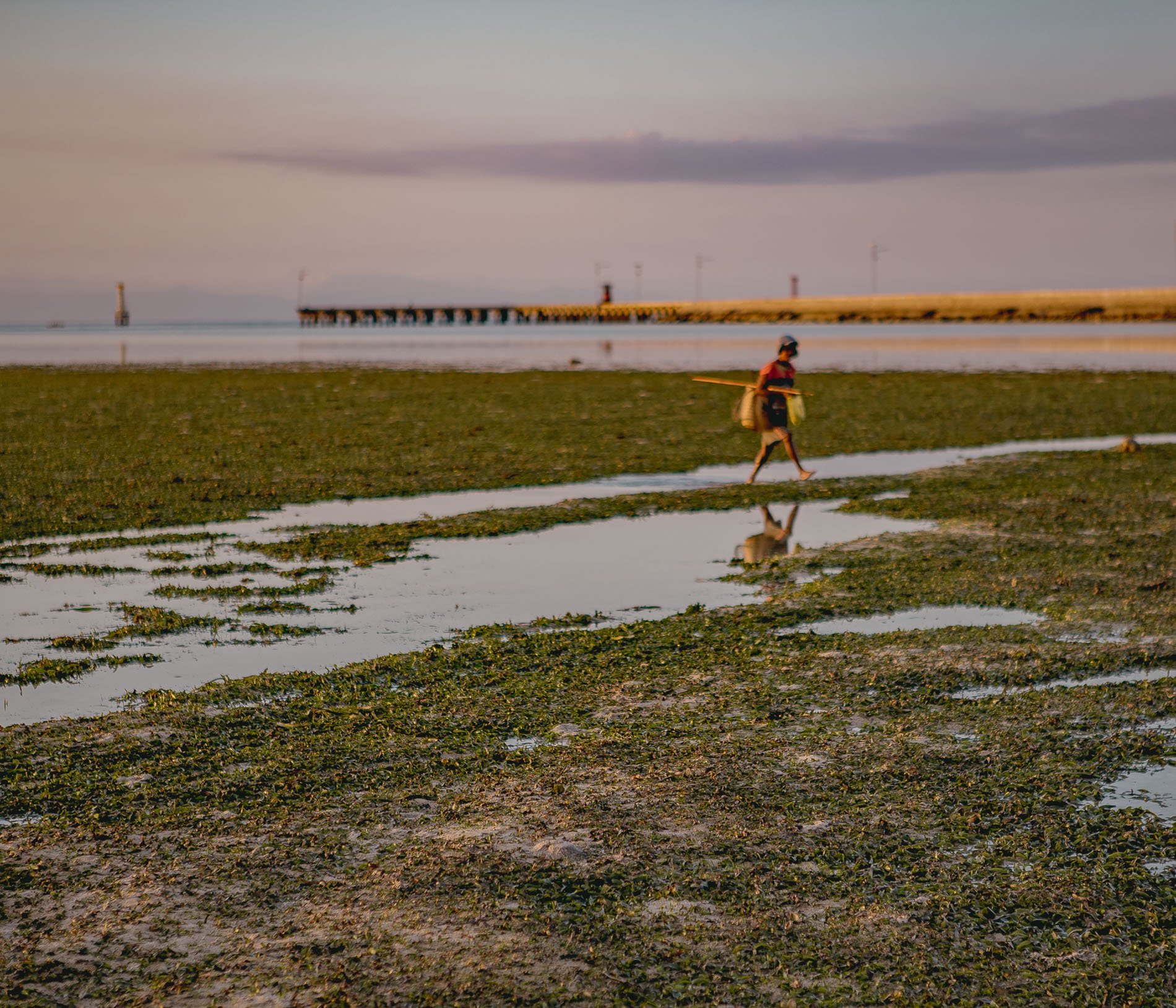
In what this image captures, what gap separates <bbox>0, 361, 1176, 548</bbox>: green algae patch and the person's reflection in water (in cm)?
374

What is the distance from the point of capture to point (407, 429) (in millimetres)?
21438

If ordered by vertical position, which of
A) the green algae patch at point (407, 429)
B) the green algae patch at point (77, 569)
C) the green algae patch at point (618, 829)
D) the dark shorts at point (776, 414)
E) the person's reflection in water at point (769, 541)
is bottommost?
the green algae patch at point (618, 829)

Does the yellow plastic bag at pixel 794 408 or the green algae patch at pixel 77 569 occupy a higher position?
the yellow plastic bag at pixel 794 408

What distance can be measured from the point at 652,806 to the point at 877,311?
153m

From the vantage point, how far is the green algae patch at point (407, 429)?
14.5 meters

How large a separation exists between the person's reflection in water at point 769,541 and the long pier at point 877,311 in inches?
4651

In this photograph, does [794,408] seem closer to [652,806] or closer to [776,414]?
[776,414]

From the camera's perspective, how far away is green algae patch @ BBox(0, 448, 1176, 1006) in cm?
396

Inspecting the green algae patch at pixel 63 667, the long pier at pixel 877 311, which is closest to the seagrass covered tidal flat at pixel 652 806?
the green algae patch at pixel 63 667

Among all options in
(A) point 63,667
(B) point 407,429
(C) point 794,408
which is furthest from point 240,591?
(B) point 407,429

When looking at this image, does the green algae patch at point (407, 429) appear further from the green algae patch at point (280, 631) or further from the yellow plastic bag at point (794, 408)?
the green algae patch at point (280, 631)

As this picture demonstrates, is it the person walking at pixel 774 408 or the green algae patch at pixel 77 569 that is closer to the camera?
the green algae patch at pixel 77 569

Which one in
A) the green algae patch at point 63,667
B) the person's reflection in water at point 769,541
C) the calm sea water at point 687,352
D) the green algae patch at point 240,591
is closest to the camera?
the green algae patch at point 63,667

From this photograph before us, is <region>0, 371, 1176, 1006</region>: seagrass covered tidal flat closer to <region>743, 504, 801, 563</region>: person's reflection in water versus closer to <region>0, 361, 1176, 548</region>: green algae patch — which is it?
<region>743, 504, 801, 563</region>: person's reflection in water
